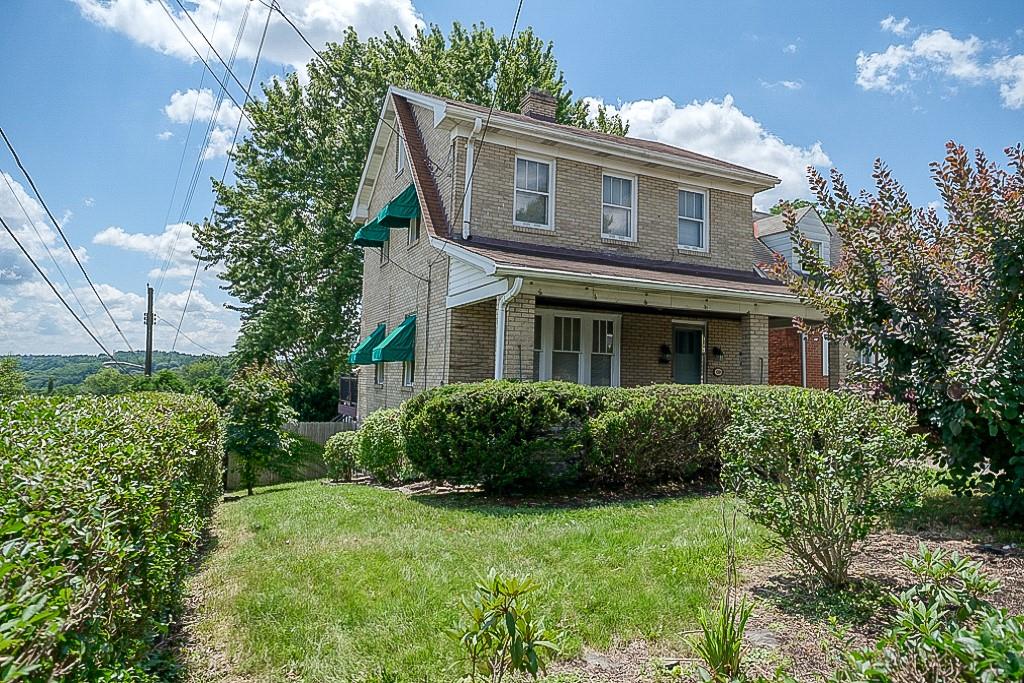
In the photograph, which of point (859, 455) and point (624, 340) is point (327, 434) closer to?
point (624, 340)

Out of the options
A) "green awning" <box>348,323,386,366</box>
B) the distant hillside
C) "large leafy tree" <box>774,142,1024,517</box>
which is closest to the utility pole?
the distant hillside

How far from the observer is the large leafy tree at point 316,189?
24953 mm

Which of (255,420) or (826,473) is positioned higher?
(826,473)

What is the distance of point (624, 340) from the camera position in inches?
564

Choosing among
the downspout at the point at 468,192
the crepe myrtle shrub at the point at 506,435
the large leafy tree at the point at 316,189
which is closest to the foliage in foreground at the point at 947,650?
the crepe myrtle shrub at the point at 506,435

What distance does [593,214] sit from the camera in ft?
45.0

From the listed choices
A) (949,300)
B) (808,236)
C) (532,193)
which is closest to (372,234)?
(532,193)

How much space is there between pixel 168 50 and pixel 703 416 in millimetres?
11414

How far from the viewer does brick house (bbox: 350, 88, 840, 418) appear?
11.4 metres

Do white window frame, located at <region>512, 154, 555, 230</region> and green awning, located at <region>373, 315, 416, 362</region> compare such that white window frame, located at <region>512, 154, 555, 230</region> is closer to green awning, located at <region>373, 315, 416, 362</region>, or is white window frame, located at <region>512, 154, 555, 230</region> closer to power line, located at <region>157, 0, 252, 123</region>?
green awning, located at <region>373, 315, 416, 362</region>

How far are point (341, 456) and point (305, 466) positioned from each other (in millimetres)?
4393

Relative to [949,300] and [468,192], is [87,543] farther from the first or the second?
[468,192]

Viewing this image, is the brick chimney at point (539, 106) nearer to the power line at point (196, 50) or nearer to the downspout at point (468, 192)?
the downspout at point (468, 192)

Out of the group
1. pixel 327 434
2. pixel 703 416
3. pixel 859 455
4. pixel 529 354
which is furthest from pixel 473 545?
pixel 327 434
